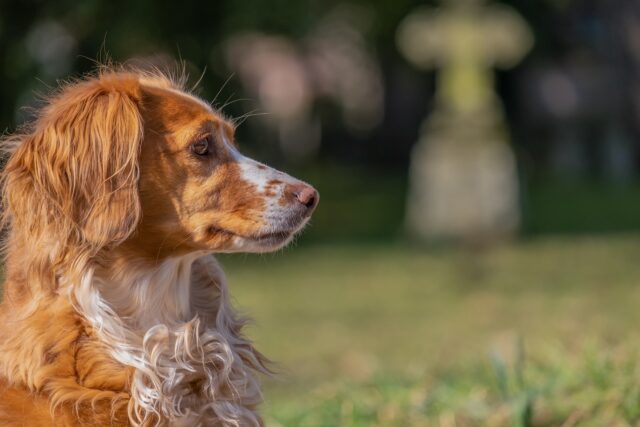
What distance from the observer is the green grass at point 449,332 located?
5969 mm

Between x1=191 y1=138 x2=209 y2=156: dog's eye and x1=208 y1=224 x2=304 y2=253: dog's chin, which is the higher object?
x1=191 y1=138 x2=209 y2=156: dog's eye

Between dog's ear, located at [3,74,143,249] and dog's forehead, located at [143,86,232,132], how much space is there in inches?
5.7

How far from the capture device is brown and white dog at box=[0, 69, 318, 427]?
4.23m

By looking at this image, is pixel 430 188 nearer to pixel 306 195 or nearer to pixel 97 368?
pixel 306 195

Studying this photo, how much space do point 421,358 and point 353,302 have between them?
3359 millimetres

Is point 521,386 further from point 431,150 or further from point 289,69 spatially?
point 289,69

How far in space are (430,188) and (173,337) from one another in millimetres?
13296

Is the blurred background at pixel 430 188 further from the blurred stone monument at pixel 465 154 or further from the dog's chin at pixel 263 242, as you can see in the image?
the dog's chin at pixel 263 242

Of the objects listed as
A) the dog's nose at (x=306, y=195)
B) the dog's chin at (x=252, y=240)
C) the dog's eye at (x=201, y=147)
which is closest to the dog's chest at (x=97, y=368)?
the dog's chin at (x=252, y=240)

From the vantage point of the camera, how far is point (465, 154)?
1712 cm

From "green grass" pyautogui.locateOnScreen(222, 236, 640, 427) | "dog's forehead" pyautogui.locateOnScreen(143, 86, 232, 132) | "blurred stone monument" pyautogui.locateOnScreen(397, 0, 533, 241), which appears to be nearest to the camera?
"dog's forehead" pyautogui.locateOnScreen(143, 86, 232, 132)

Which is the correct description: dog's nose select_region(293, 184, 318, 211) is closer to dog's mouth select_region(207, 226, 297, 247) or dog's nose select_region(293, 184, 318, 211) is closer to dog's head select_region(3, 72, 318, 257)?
dog's head select_region(3, 72, 318, 257)

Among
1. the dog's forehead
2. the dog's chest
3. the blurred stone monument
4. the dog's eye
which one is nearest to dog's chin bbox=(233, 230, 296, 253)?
the dog's eye

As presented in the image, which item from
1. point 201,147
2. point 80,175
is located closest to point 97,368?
point 80,175
